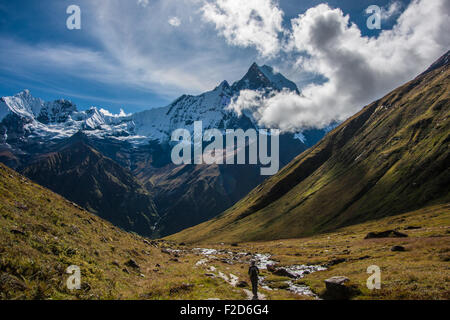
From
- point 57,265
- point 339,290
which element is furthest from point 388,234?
point 57,265

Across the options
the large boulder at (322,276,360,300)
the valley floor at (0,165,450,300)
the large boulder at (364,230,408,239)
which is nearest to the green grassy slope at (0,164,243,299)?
the valley floor at (0,165,450,300)

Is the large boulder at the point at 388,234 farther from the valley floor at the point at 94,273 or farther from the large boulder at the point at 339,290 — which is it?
the large boulder at the point at 339,290

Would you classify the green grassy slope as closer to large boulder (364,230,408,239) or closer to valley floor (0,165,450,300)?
valley floor (0,165,450,300)

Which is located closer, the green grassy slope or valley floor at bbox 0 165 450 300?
the green grassy slope

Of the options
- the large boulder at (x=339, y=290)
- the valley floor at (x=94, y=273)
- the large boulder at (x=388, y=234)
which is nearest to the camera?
the valley floor at (x=94, y=273)

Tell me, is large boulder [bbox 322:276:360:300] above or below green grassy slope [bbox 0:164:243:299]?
below

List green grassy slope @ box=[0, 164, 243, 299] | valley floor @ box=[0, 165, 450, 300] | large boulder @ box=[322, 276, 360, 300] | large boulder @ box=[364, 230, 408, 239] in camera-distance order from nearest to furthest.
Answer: green grassy slope @ box=[0, 164, 243, 299] → valley floor @ box=[0, 165, 450, 300] → large boulder @ box=[322, 276, 360, 300] → large boulder @ box=[364, 230, 408, 239]

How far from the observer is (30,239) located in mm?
22609

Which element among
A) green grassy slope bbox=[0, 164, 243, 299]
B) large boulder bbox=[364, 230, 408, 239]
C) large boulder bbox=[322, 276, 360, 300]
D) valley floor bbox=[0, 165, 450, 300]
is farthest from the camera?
large boulder bbox=[364, 230, 408, 239]

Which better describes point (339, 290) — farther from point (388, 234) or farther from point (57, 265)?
point (388, 234)

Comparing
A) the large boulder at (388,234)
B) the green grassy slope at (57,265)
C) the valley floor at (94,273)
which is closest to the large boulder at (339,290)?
the valley floor at (94,273)

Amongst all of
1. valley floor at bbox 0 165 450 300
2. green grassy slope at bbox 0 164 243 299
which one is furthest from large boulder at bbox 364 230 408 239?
green grassy slope at bbox 0 164 243 299
